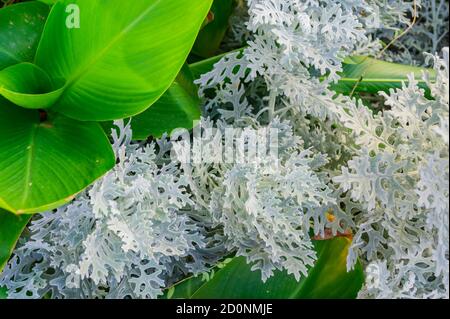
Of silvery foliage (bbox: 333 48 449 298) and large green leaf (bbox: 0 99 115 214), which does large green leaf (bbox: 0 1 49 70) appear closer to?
large green leaf (bbox: 0 99 115 214)

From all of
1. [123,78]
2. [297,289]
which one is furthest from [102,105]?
[297,289]

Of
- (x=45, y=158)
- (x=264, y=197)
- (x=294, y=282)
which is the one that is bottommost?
(x=294, y=282)

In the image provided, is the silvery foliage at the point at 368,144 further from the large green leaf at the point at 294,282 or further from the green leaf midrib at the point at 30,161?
the green leaf midrib at the point at 30,161

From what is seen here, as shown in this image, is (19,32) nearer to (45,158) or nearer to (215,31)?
(45,158)

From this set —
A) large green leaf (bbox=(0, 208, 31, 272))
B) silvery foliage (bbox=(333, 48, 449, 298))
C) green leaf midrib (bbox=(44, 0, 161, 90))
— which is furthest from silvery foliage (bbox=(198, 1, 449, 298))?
large green leaf (bbox=(0, 208, 31, 272))

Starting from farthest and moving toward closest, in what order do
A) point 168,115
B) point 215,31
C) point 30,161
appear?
point 215,31
point 168,115
point 30,161

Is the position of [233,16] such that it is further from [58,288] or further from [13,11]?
[58,288]

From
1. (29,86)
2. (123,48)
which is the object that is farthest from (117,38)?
(29,86)
